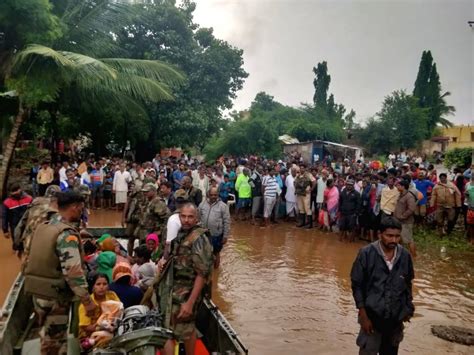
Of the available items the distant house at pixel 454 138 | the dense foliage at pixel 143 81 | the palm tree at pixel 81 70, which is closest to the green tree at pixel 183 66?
the dense foliage at pixel 143 81

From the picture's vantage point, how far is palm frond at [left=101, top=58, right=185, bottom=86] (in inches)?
664

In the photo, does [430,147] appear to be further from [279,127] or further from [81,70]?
[81,70]

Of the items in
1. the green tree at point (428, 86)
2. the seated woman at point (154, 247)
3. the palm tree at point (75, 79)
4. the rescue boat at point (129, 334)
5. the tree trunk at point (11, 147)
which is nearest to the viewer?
the rescue boat at point (129, 334)

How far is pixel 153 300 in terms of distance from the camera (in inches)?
176

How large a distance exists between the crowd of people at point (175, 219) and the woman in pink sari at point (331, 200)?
28mm

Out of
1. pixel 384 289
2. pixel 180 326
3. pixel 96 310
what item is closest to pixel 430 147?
pixel 384 289

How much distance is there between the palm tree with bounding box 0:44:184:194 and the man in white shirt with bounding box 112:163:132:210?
290cm

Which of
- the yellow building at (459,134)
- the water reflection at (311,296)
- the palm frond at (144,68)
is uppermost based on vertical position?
the yellow building at (459,134)

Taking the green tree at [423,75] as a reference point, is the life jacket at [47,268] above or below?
below

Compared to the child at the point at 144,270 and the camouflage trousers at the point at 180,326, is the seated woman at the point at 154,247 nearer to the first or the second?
the child at the point at 144,270

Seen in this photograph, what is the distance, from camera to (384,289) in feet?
13.2

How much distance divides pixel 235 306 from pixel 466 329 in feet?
10.7

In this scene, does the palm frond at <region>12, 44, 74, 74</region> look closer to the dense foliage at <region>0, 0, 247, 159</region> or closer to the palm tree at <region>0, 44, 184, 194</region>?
the palm tree at <region>0, 44, 184, 194</region>

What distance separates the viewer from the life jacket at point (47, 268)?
3.86 meters
